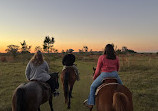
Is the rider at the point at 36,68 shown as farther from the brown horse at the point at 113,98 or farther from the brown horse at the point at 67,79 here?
the brown horse at the point at 113,98

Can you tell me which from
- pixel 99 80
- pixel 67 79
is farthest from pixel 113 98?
pixel 67 79

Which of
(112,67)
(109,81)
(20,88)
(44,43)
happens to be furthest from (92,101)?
(44,43)

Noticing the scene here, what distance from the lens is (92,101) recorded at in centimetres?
353

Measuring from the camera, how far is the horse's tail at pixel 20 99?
2.98 m

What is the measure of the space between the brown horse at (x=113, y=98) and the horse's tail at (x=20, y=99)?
1835 millimetres

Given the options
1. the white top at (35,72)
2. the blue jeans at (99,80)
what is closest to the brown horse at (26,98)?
the white top at (35,72)

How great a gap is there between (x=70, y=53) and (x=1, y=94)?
4.60m

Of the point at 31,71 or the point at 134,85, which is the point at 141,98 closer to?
the point at 134,85

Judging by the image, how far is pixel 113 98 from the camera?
268 cm

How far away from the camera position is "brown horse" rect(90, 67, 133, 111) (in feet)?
8.48

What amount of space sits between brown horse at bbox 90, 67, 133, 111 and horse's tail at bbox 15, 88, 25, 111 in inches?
72.2

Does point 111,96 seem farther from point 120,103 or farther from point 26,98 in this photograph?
point 26,98

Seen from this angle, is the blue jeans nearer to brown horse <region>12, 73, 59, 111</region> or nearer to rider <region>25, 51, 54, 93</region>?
Result: brown horse <region>12, 73, 59, 111</region>

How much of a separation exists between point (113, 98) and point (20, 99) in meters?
2.15
